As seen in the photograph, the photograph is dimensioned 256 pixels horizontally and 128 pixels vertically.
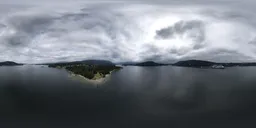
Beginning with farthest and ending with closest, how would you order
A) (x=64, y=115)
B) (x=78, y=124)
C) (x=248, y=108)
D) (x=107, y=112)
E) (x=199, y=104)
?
(x=199, y=104) < (x=248, y=108) < (x=107, y=112) < (x=64, y=115) < (x=78, y=124)

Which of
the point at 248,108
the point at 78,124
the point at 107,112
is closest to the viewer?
the point at 78,124

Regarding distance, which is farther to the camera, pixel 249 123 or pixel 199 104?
pixel 199 104

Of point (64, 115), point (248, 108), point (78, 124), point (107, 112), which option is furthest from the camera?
point (248, 108)

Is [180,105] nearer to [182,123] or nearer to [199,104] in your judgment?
[199,104]

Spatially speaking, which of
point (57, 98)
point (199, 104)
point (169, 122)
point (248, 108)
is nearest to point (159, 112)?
point (169, 122)

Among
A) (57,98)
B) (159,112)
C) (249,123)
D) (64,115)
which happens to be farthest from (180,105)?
(57,98)

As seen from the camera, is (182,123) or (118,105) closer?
(182,123)

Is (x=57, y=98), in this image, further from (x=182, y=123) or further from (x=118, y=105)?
(x=182, y=123)

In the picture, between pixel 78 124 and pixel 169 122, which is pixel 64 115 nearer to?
pixel 78 124

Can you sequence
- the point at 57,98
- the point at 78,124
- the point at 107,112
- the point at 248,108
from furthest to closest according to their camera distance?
the point at 57,98 → the point at 248,108 → the point at 107,112 → the point at 78,124
